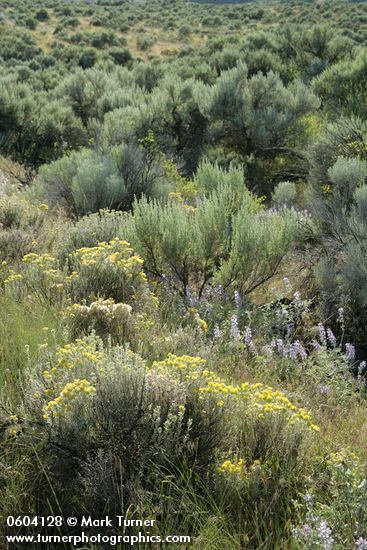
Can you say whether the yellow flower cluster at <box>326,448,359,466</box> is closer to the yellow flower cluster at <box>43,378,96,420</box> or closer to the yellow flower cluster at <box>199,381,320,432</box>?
the yellow flower cluster at <box>199,381,320,432</box>

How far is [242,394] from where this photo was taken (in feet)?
9.46

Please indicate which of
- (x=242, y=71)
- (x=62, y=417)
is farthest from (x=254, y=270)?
(x=242, y=71)

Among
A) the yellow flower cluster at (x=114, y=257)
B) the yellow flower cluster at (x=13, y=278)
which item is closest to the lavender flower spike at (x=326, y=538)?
the yellow flower cluster at (x=114, y=257)

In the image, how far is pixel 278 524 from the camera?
244 cm

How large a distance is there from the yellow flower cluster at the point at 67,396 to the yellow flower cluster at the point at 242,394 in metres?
0.47

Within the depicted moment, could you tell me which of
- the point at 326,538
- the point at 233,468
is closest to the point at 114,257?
the point at 233,468

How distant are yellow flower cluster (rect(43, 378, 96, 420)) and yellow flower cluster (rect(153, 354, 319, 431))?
47cm

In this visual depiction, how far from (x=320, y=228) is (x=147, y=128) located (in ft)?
21.2

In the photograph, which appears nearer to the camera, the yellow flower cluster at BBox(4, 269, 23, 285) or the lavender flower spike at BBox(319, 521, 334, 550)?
the lavender flower spike at BBox(319, 521, 334, 550)

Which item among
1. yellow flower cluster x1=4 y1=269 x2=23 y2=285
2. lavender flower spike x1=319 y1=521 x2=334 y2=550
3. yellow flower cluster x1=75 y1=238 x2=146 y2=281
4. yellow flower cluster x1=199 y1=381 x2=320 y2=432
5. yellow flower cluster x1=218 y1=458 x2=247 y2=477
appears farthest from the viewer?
yellow flower cluster x1=75 y1=238 x2=146 y2=281

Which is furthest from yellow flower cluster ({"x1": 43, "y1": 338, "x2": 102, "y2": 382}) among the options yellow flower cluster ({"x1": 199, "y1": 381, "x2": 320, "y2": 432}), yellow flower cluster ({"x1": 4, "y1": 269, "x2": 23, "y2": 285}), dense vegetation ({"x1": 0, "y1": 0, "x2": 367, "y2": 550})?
→ yellow flower cluster ({"x1": 4, "y1": 269, "x2": 23, "y2": 285})

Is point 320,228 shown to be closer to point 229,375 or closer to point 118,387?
point 229,375

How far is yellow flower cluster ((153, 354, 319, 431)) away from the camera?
9.02ft

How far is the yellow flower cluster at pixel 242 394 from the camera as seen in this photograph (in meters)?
2.75
